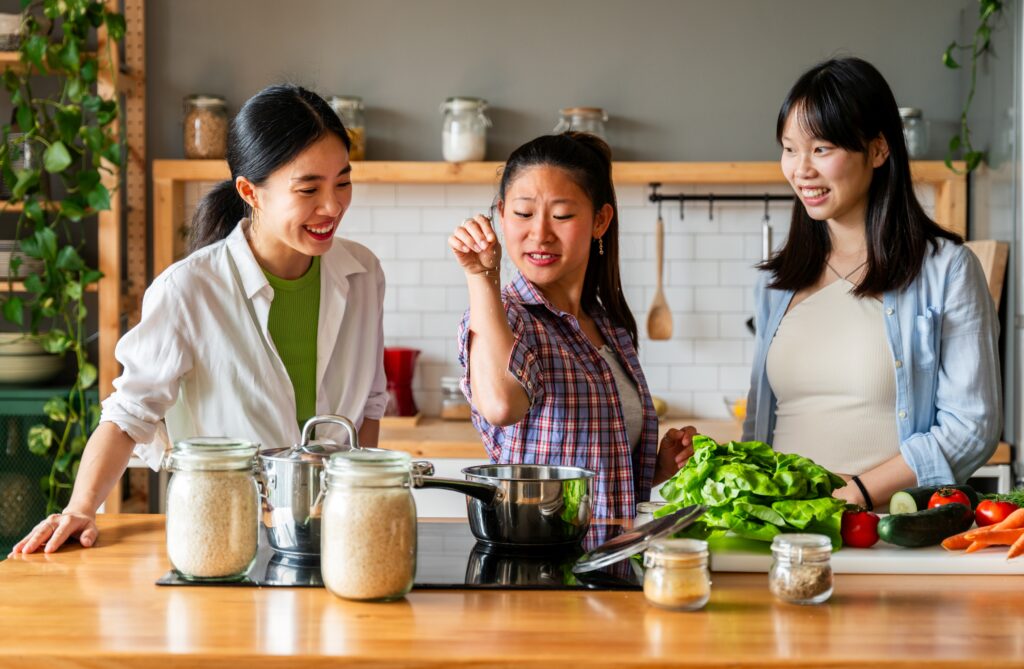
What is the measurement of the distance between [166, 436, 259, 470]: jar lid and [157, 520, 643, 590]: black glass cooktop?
7.2 inches

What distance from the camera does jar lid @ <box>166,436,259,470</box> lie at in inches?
62.8

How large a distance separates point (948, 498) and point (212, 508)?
3.95 feet

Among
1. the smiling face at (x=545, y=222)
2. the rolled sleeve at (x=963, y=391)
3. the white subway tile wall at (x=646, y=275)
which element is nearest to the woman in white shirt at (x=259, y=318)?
the smiling face at (x=545, y=222)

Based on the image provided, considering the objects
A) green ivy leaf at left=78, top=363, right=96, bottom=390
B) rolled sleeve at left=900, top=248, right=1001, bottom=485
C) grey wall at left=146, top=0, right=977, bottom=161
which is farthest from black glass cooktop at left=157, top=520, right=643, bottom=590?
grey wall at left=146, top=0, right=977, bottom=161

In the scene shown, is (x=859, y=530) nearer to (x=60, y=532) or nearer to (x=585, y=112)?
(x=60, y=532)

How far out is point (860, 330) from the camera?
2.47 m

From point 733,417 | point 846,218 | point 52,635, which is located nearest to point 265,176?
point 52,635

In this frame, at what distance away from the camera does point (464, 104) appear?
14.0ft

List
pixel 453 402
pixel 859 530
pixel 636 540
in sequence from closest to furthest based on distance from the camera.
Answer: pixel 636 540 → pixel 859 530 → pixel 453 402

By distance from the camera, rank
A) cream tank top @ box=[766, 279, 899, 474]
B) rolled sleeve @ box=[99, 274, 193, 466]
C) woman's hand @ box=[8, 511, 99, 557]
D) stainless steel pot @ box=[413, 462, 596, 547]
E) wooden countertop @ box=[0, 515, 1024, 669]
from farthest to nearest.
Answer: cream tank top @ box=[766, 279, 899, 474], rolled sleeve @ box=[99, 274, 193, 466], woman's hand @ box=[8, 511, 99, 557], stainless steel pot @ box=[413, 462, 596, 547], wooden countertop @ box=[0, 515, 1024, 669]

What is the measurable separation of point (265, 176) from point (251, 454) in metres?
0.79

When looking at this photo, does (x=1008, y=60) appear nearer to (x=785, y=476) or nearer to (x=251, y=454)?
(x=785, y=476)

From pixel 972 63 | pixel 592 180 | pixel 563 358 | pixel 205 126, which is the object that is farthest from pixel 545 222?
pixel 972 63

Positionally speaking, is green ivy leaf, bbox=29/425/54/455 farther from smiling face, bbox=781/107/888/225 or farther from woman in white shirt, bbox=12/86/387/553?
smiling face, bbox=781/107/888/225
